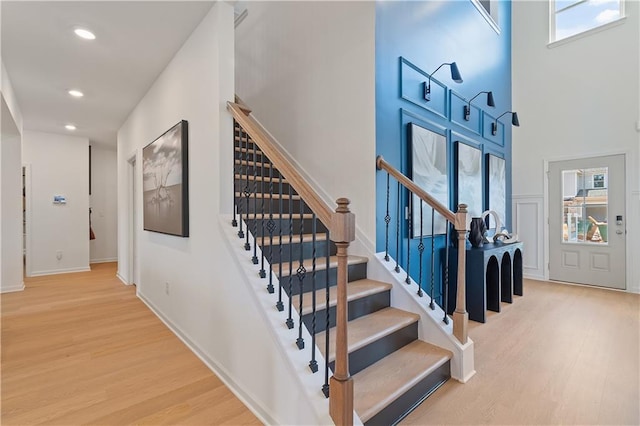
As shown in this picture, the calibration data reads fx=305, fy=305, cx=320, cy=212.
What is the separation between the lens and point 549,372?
213cm

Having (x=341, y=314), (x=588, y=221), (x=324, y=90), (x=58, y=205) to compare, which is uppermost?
(x=324, y=90)

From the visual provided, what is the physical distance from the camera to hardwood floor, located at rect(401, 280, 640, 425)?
5.57 feet

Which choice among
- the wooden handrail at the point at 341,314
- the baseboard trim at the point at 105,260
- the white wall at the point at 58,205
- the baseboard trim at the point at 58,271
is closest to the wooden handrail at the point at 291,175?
the wooden handrail at the point at 341,314

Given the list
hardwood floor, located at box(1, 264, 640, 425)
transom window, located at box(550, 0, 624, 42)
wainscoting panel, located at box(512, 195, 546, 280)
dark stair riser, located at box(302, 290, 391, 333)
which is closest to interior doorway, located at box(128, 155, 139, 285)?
hardwood floor, located at box(1, 264, 640, 425)

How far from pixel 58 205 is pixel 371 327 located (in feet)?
20.8

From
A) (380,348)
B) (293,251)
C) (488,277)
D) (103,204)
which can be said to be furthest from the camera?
(103,204)

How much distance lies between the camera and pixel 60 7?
2.24 metres

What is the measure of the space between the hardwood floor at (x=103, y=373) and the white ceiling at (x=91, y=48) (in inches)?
102

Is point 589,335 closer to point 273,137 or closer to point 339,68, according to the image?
point 339,68

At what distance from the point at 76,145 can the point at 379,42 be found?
19.8 ft

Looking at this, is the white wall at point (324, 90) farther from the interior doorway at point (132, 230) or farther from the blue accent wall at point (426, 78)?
the interior doorway at point (132, 230)

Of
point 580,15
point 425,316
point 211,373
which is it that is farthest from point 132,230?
point 580,15

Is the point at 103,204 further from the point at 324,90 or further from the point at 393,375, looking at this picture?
the point at 393,375

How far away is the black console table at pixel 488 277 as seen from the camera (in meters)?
3.07
